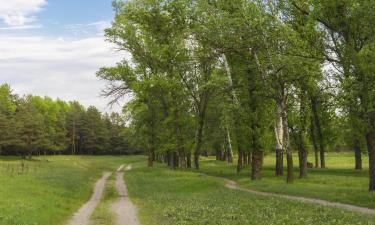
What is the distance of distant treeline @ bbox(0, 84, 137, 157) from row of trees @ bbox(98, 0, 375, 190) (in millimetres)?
53119

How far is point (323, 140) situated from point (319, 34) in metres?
30.1

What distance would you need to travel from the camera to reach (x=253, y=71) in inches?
1619

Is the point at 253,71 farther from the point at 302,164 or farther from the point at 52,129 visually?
the point at 52,129

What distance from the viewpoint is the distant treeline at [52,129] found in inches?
4670

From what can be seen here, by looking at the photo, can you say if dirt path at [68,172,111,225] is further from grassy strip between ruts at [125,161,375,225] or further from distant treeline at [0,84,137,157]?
distant treeline at [0,84,137,157]

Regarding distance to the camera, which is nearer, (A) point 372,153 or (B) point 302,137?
(A) point 372,153

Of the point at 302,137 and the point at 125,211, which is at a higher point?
the point at 302,137

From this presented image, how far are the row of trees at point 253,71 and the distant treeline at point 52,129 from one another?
5312cm

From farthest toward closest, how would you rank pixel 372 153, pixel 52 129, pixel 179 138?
1. pixel 52 129
2. pixel 179 138
3. pixel 372 153

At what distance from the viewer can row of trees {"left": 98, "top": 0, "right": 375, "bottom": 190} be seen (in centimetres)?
2795

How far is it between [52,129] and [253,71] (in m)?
109

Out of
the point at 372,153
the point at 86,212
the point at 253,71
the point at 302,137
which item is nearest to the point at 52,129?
the point at 302,137

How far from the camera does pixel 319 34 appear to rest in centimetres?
2986

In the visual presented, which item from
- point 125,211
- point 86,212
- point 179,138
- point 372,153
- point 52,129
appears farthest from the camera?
point 52,129
